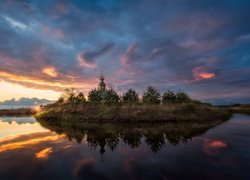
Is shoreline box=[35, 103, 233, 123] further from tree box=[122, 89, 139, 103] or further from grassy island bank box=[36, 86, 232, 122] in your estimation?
tree box=[122, 89, 139, 103]

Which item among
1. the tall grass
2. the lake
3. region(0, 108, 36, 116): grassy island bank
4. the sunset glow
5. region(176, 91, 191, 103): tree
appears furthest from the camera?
region(0, 108, 36, 116): grassy island bank

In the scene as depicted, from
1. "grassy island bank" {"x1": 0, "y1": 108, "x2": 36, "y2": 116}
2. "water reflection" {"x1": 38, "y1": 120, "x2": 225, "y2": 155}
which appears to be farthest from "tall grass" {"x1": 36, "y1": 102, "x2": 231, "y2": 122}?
"grassy island bank" {"x1": 0, "y1": 108, "x2": 36, "y2": 116}

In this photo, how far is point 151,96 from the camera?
6994 cm

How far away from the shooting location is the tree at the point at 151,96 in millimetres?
67050

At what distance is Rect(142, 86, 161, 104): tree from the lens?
6705cm

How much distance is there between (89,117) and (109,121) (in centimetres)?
753

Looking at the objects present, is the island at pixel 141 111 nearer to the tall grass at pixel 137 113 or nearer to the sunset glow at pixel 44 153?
the tall grass at pixel 137 113

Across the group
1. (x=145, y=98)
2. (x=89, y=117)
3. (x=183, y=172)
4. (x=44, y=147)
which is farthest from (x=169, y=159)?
(x=145, y=98)

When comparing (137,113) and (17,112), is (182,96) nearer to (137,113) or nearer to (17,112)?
(137,113)

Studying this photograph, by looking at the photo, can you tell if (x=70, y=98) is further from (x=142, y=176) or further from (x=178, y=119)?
(x=142, y=176)

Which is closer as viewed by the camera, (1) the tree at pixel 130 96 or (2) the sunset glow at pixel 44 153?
(2) the sunset glow at pixel 44 153

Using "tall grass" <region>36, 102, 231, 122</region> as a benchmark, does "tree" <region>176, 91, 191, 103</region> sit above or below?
above

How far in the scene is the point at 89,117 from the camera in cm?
5831

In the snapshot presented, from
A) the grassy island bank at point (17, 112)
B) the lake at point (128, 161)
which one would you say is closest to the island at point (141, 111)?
the lake at point (128, 161)
